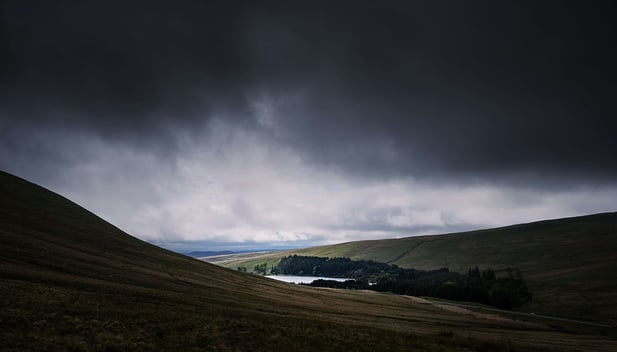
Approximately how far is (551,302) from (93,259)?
164289 millimetres

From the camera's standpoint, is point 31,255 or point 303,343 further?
point 31,255

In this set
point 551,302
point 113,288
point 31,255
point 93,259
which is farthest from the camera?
point 551,302

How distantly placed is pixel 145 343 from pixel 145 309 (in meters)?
9.78

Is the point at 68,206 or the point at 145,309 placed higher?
the point at 68,206

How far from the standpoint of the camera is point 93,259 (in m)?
63.0

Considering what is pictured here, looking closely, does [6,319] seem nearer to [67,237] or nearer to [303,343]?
[303,343]

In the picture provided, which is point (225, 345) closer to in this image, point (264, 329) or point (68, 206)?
point (264, 329)

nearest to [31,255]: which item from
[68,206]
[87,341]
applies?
[87,341]

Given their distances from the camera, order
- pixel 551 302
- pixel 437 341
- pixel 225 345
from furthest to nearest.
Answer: pixel 551 302, pixel 437 341, pixel 225 345

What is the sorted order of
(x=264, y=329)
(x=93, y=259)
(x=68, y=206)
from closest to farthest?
→ (x=264, y=329)
(x=93, y=259)
(x=68, y=206)

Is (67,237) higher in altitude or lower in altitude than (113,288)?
higher

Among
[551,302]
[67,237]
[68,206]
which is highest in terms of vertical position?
[68,206]

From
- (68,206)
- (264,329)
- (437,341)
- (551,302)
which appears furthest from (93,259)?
(551,302)

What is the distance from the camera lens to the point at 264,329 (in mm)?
30844
